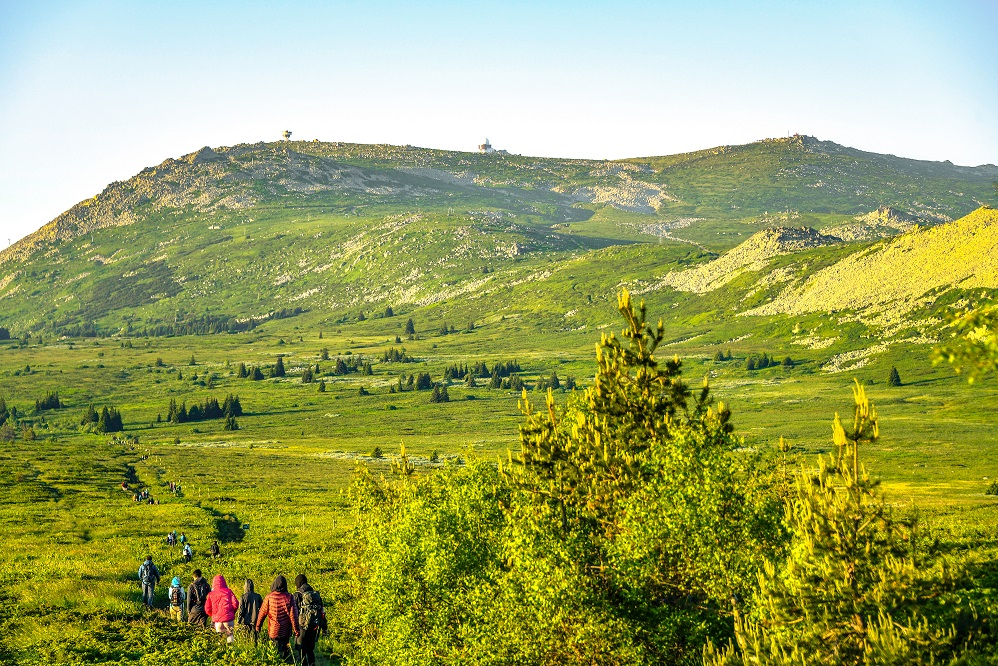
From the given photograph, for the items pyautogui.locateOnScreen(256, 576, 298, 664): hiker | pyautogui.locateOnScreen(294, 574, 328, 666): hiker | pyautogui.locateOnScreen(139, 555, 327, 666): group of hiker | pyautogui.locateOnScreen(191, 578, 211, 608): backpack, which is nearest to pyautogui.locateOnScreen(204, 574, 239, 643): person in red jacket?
pyautogui.locateOnScreen(139, 555, 327, 666): group of hiker

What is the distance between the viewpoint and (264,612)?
29.5m

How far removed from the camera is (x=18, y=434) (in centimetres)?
18462

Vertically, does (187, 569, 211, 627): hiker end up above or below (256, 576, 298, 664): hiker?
below

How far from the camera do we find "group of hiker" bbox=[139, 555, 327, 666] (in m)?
29.1

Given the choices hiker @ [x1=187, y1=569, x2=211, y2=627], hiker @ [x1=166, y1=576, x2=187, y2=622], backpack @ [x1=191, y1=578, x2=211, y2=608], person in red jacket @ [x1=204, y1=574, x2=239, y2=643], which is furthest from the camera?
hiker @ [x1=166, y1=576, x2=187, y2=622]

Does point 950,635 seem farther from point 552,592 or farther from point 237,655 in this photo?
point 237,655

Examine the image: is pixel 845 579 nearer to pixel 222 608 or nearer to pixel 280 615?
pixel 280 615

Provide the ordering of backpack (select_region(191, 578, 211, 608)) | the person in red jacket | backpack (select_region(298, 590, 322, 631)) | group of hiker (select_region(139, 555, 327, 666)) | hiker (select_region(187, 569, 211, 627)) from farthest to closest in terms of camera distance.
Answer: backpack (select_region(191, 578, 211, 608)) → hiker (select_region(187, 569, 211, 627)) → the person in red jacket → group of hiker (select_region(139, 555, 327, 666)) → backpack (select_region(298, 590, 322, 631))

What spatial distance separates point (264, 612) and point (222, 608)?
9.70 feet

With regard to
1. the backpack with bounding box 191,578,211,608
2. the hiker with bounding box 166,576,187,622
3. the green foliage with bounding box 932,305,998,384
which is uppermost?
the green foliage with bounding box 932,305,998,384

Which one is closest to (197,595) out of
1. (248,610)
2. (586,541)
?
(248,610)

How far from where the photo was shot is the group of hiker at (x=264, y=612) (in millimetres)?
29078

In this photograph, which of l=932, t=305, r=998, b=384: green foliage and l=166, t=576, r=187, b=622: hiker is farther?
l=166, t=576, r=187, b=622: hiker

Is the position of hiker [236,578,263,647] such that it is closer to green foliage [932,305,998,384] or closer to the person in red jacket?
the person in red jacket
